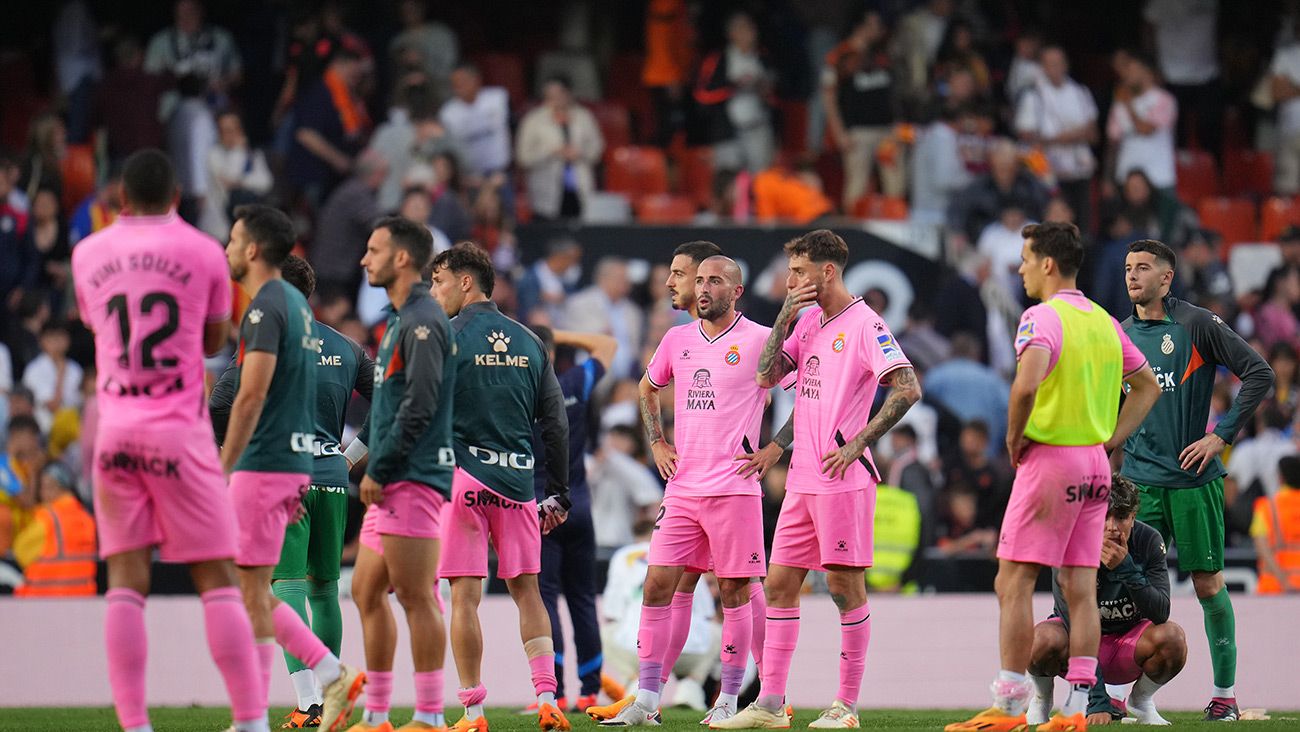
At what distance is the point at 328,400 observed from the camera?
984cm

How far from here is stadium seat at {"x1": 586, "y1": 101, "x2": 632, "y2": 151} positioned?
22.3 metres

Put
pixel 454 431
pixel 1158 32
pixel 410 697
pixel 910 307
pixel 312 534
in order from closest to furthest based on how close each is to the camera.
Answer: pixel 454 431 < pixel 312 534 < pixel 410 697 < pixel 910 307 < pixel 1158 32

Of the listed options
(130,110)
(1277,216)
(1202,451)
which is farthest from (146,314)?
(1277,216)

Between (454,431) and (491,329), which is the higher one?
(491,329)

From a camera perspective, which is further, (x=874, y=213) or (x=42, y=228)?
(x=874, y=213)

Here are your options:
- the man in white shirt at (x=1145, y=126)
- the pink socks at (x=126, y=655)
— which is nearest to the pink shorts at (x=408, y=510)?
the pink socks at (x=126, y=655)

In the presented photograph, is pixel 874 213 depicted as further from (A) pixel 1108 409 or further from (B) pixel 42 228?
(A) pixel 1108 409

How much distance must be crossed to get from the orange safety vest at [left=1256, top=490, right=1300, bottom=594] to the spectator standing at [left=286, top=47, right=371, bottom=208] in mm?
10615

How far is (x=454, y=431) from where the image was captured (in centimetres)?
917

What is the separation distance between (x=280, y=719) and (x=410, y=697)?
280cm

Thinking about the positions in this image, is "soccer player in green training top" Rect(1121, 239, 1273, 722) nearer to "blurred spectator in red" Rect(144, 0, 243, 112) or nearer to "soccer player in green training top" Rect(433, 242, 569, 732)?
"soccer player in green training top" Rect(433, 242, 569, 732)

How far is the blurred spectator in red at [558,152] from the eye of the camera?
20062 millimetres

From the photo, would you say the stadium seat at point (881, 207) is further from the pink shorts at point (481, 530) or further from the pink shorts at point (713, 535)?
the pink shorts at point (481, 530)

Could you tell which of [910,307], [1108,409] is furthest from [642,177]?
[1108,409]
